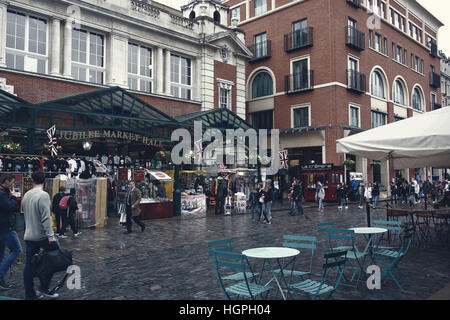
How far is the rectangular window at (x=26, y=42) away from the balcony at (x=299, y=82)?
18.6 metres

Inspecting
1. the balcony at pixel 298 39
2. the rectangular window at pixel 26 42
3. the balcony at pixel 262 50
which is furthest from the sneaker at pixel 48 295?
the balcony at pixel 262 50

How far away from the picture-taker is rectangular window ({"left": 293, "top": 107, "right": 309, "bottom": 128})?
2926 cm

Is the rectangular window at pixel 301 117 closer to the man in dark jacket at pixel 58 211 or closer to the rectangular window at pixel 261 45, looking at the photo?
the rectangular window at pixel 261 45

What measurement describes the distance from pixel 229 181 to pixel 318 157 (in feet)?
36.0

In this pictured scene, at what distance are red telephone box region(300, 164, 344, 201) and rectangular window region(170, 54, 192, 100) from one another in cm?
1027

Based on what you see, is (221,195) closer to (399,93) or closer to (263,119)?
(263,119)

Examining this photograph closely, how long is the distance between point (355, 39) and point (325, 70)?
414cm

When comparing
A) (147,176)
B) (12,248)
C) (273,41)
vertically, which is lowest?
(12,248)

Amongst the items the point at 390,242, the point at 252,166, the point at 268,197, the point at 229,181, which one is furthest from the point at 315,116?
the point at 390,242

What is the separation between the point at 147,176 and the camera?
16766 millimetres

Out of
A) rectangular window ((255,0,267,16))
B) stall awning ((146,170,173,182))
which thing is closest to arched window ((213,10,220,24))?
Result: rectangular window ((255,0,267,16))

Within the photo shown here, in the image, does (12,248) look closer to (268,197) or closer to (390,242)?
(390,242)

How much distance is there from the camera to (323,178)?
85.3ft
